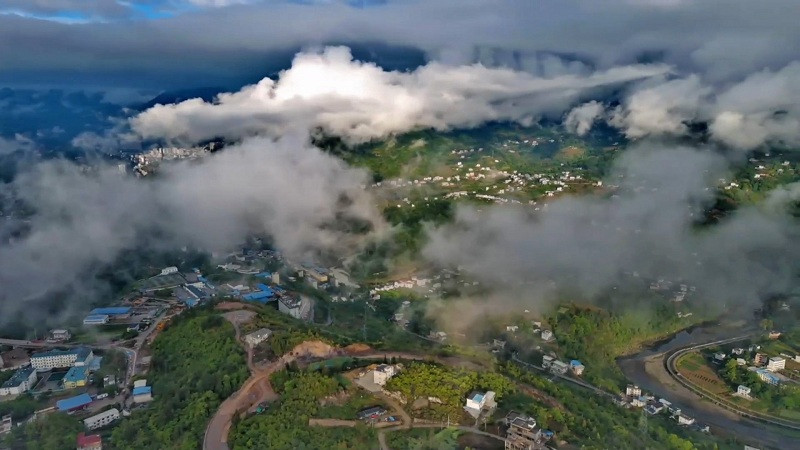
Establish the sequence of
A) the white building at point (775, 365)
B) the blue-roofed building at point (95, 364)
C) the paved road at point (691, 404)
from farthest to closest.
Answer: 1. the white building at point (775, 365)
2. the blue-roofed building at point (95, 364)
3. the paved road at point (691, 404)

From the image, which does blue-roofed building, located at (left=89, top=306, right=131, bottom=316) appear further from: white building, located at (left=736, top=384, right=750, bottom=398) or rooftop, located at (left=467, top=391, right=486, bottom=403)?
white building, located at (left=736, top=384, right=750, bottom=398)

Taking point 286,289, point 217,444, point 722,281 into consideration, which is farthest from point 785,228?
point 217,444

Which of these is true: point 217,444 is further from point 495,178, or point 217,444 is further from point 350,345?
point 495,178

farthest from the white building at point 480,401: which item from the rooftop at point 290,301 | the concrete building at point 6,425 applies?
the concrete building at point 6,425

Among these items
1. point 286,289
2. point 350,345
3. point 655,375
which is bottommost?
point 655,375

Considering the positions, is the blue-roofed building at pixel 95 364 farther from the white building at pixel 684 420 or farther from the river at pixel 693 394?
the river at pixel 693 394

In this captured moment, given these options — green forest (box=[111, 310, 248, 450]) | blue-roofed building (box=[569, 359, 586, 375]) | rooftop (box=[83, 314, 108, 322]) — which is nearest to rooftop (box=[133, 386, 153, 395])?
green forest (box=[111, 310, 248, 450])
